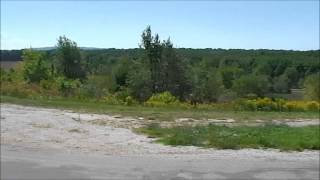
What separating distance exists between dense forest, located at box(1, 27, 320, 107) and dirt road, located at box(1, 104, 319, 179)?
1415 centimetres

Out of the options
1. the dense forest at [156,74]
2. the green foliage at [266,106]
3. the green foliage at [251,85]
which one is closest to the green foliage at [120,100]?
the dense forest at [156,74]

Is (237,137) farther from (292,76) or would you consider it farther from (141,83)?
(292,76)

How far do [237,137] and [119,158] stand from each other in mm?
3952

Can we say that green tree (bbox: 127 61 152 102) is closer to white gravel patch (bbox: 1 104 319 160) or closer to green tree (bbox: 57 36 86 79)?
green tree (bbox: 57 36 86 79)

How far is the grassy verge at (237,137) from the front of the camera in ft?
37.8

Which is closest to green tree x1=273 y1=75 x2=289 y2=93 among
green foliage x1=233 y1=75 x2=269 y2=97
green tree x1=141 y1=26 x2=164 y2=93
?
green foliage x1=233 y1=75 x2=269 y2=97

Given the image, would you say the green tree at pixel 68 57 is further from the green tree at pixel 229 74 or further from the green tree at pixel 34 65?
the green tree at pixel 229 74

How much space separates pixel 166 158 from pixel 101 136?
3109 millimetres

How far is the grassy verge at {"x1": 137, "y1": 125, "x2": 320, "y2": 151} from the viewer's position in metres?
11.5

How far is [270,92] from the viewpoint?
9644 cm

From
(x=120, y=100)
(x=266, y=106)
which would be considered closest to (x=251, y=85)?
(x=120, y=100)

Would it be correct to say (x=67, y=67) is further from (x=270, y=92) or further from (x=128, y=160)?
(x=128, y=160)

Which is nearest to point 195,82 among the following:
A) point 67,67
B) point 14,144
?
point 67,67

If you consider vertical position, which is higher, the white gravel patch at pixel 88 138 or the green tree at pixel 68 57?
the green tree at pixel 68 57
